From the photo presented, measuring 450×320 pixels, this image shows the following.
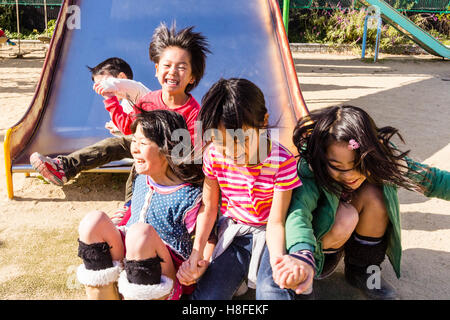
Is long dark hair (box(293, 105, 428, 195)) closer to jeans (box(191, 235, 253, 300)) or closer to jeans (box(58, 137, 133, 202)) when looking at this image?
jeans (box(191, 235, 253, 300))

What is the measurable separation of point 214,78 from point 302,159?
1.97 m

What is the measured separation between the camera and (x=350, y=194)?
1.76 m

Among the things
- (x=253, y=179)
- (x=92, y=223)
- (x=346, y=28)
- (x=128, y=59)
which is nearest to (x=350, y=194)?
(x=253, y=179)

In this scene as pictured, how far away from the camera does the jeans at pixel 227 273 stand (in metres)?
1.59

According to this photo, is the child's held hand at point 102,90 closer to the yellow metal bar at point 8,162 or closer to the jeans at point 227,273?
the yellow metal bar at point 8,162

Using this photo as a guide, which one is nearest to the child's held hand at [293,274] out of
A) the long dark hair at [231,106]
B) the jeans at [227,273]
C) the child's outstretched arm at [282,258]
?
the child's outstretched arm at [282,258]

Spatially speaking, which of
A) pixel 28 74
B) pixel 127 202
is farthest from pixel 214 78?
pixel 28 74

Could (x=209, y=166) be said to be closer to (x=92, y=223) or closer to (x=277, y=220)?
(x=277, y=220)

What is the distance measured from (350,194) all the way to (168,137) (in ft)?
2.44

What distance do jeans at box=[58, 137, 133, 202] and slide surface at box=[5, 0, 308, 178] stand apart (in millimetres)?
281

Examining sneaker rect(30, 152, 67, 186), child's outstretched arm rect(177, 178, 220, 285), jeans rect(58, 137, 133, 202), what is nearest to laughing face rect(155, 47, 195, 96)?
jeans rect(58, 137, 133, 202)

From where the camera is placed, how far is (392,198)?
1.72 m
